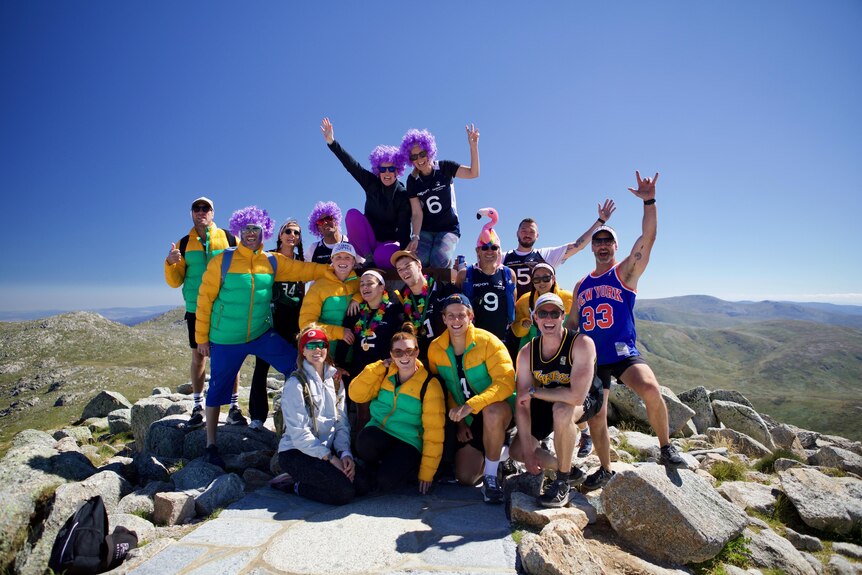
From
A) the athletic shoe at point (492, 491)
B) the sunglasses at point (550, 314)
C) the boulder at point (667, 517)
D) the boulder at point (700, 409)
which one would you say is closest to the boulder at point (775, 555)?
the boulder at point (667, 517)

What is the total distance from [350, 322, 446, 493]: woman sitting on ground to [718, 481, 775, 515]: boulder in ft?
16.1

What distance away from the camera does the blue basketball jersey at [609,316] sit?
20.8 feet

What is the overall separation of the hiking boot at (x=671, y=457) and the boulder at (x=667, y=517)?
0.48m

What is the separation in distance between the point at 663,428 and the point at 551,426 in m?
1.62

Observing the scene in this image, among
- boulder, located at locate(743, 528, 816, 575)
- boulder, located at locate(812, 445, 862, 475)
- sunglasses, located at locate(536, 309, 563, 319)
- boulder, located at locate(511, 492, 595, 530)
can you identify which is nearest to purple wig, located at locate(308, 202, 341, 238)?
sunglasses, located at locate(536, 309, 563, 319)

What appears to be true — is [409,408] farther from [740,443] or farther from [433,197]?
[740,443]

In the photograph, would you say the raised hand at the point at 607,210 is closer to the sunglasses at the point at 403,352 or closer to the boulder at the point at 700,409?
the sunglasses at the point at 403,352

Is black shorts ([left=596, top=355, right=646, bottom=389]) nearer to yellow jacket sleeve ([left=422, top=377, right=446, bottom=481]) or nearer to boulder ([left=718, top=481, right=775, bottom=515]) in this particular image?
yellow jacket sleeve ([left=422, top=377, right=446, bottom=481])

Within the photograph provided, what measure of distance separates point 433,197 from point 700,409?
469 inches

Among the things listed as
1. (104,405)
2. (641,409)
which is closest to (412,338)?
(641,409)

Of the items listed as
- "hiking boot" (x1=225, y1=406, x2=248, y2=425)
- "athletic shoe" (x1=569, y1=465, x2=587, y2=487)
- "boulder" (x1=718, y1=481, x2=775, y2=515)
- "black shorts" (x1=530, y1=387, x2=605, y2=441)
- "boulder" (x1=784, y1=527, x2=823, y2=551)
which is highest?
"black shorts" (x1=530, y1=387, x2=605, y2=441)

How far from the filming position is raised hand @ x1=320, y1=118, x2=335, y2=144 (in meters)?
9.03

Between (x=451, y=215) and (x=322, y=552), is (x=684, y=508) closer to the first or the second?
(x=322, y=552)

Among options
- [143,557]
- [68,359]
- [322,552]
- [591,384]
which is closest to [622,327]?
[591,384]
